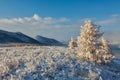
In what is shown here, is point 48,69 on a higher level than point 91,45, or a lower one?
lower

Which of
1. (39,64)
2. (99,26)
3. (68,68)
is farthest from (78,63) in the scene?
(99,26)

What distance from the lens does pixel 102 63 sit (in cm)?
3938

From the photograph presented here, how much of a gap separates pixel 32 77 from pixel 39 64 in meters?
3.56

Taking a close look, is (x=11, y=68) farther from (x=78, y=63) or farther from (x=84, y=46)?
(x=84, y=46)

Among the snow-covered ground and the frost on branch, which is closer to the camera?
the snow-covered ground

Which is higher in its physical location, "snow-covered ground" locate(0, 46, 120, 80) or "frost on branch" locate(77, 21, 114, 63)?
"frost on branch" locate(77, 21, 114, 63)

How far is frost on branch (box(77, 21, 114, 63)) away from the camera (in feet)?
123

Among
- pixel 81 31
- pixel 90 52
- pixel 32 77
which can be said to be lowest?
pixel 32 77

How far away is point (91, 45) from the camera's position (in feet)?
124

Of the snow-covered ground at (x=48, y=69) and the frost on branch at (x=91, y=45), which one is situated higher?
the frost on branch at (x=91, y=45)

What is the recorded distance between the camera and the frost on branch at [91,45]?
123ft

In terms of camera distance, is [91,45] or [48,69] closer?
[48,69]

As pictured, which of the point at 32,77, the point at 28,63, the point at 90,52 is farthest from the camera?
the point at 90,52

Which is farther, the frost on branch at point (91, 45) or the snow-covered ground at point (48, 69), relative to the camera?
the frost on branch at point (91, 45)
